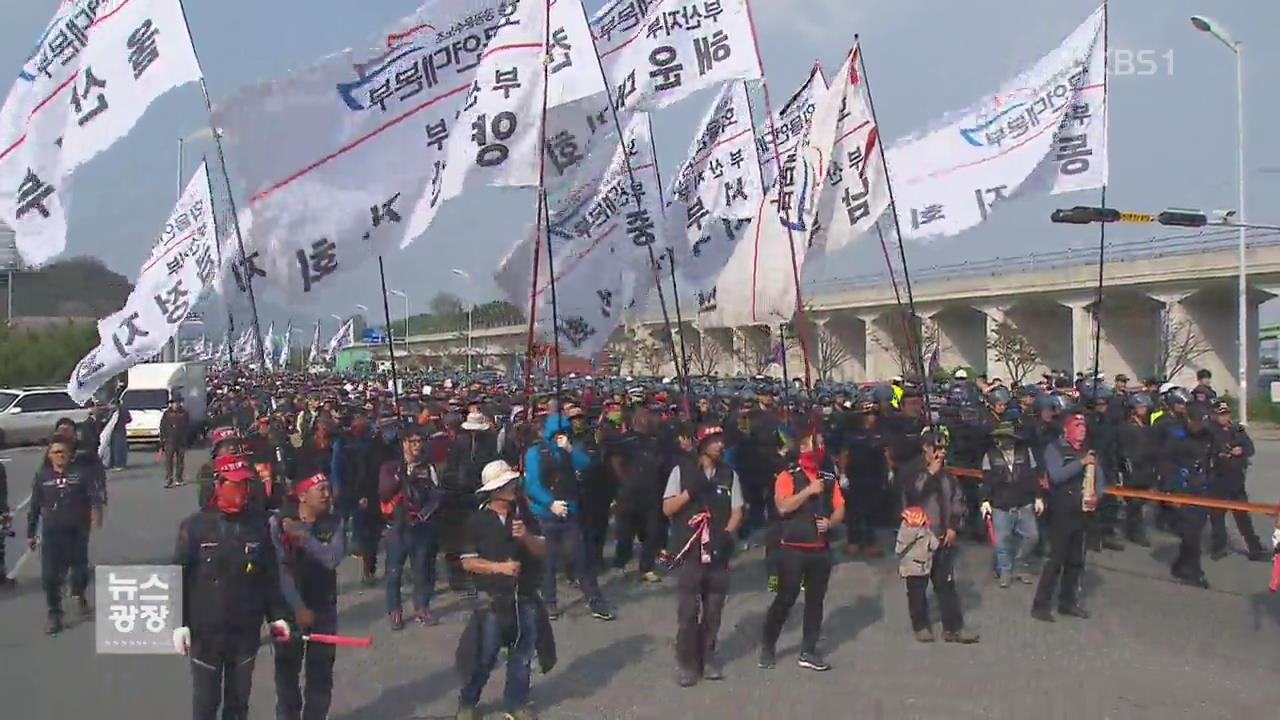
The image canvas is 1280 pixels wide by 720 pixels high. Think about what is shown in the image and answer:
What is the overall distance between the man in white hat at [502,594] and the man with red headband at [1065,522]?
14.4 feet

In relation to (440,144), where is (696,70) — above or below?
above

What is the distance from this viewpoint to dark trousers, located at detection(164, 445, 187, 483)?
787 inches

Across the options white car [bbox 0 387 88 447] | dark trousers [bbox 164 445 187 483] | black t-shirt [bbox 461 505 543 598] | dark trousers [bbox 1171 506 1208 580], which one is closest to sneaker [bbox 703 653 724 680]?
black t-shirt [bbox 461 505 543 598]

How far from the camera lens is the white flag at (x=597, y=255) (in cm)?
1384

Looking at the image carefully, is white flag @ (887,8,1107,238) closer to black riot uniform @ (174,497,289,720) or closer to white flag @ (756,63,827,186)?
white flag @ (756,63,827,186)

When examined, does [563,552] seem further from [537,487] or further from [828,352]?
[828,352]

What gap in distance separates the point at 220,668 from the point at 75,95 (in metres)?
6.62

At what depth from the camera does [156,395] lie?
1177 inches

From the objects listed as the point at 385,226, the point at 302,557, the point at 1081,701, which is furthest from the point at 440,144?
the point at 1081,701

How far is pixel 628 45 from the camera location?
47.3 ft

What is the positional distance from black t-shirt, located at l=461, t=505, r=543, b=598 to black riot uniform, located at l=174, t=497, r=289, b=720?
125 centimetres

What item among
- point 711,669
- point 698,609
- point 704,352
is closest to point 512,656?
point 698,609

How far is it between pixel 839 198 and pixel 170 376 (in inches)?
884

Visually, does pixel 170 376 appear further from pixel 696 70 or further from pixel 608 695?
pixel 608 695
